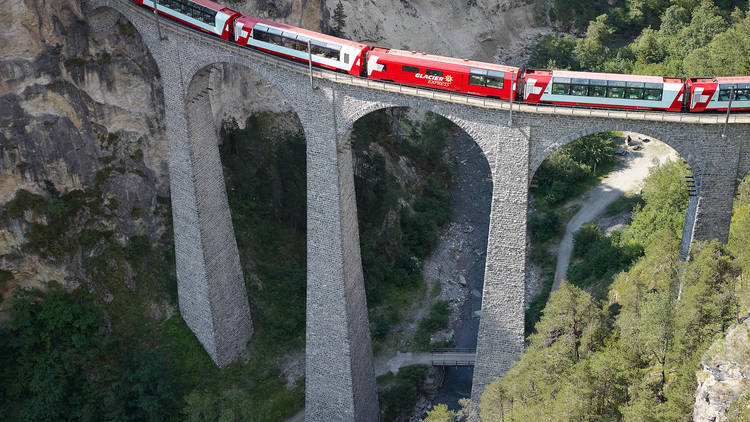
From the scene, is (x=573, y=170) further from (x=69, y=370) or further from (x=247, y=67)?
(x=69, y=370)

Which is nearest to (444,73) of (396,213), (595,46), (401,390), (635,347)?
(635,347)

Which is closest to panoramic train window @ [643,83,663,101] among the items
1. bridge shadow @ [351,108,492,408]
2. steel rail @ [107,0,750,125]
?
steel rail @ [107,0,750,125]

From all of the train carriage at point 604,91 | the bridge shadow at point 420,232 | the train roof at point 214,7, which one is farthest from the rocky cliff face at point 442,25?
the train carriage at point 604,91

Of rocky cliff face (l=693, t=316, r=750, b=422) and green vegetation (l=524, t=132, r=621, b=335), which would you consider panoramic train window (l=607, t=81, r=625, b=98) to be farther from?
green vegetation (l=524, t=132, r=621, b=335)

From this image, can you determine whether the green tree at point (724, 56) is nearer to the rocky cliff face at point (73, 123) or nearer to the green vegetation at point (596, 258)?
the green vegetation at point (596, 258)

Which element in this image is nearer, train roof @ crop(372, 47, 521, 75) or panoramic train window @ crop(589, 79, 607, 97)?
panoramic train window @ crop(589, 79, 607, 97)
